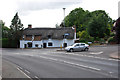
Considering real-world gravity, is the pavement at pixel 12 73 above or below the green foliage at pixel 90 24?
below

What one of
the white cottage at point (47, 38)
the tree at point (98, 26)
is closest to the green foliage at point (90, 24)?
the tree at point (98, 26)

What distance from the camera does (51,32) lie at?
6234 centimetres

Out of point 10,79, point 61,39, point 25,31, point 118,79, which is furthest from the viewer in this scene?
point 25,31

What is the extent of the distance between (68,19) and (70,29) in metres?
29.9

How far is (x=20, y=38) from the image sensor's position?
61594 mm

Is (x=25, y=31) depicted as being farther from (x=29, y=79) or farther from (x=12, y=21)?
(x=29, y=79)

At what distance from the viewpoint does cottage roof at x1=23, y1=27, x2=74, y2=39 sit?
2376 inches

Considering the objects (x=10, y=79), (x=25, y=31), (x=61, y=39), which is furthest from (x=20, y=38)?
(x=10, y=79)

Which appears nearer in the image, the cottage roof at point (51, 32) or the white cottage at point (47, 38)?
the white cottage at point (47, 38)

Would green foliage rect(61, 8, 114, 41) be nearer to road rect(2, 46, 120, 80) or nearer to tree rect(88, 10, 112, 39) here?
tree rect(88, 10, 112, 39)

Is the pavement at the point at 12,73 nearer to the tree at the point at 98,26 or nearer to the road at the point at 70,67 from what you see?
the road at the point at 70,67

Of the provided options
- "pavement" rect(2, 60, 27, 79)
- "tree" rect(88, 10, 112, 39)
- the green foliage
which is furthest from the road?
"tree" rect(88, 10, 112, 39)

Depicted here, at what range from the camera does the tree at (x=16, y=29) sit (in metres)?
60.7

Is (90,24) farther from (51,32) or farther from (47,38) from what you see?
(47,38)
